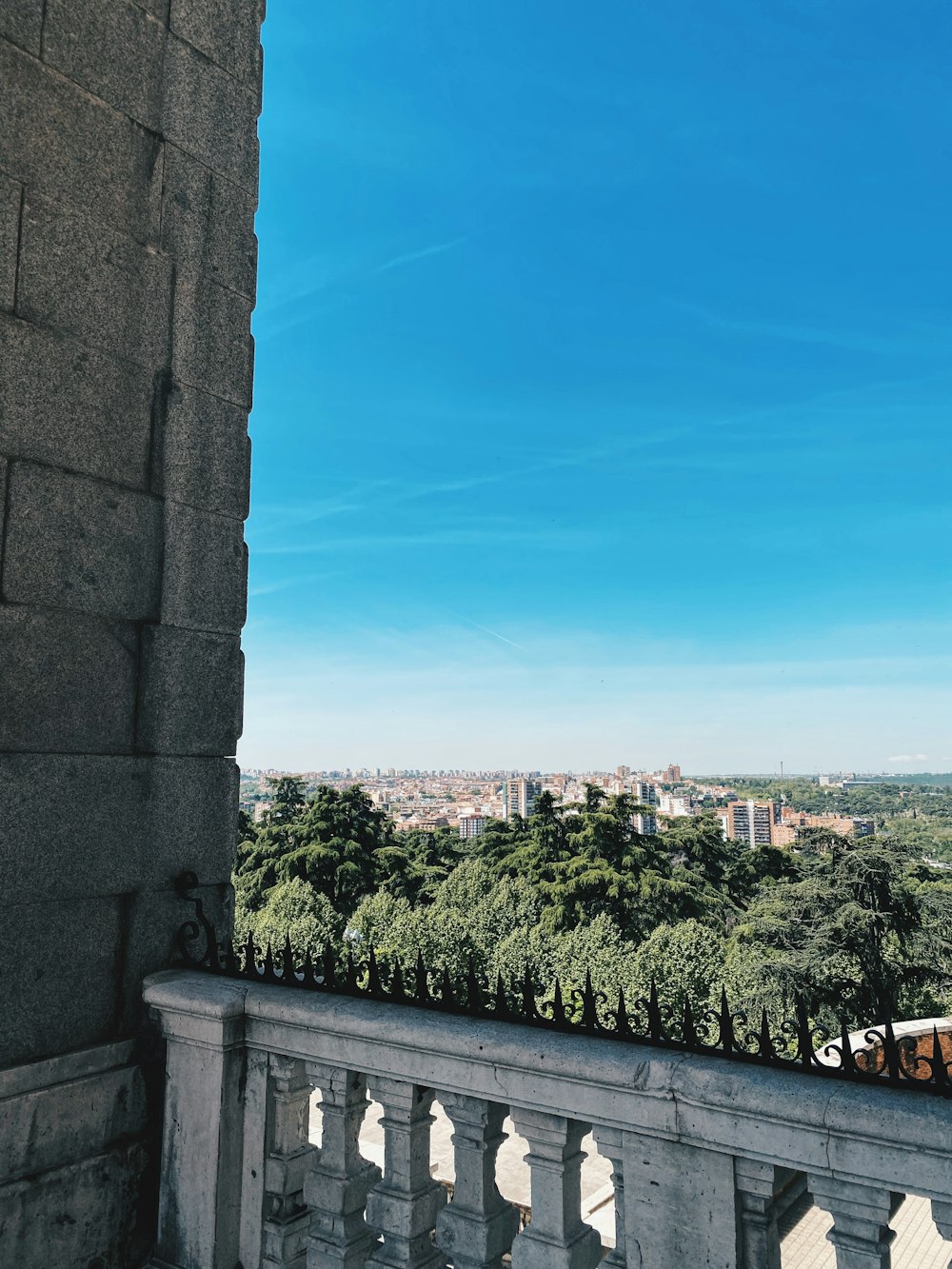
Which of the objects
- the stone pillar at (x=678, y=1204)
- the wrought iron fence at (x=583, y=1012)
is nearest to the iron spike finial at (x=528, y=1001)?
the wrought iron fence at (x=583, y=1012)

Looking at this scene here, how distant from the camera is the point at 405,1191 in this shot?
2.64m

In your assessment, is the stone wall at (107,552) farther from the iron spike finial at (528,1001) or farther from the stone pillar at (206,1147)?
the iron spike finial at (528,1001)

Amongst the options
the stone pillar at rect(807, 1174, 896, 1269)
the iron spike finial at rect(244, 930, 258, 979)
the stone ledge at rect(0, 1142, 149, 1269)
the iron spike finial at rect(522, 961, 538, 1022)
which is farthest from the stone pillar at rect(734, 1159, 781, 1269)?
the stone ledge at rect(0, 1142, 149, 1269)

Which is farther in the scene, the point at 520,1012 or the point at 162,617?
the point at 162,617

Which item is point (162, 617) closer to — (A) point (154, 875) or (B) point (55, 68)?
(A) point (154, 875)

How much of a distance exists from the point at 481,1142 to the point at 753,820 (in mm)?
155682

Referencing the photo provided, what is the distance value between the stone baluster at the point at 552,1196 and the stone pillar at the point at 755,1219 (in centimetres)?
43

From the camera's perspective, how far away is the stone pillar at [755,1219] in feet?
6.93

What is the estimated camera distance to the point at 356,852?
40.1m

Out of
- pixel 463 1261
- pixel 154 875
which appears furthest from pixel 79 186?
pixel 463 1261

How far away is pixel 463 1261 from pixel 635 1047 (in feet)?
2.84

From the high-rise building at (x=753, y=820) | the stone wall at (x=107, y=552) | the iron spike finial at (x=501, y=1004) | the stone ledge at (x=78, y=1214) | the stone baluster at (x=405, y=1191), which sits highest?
the stone wall at (x=107, y=552)

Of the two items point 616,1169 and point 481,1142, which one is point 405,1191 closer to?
point 481,1142

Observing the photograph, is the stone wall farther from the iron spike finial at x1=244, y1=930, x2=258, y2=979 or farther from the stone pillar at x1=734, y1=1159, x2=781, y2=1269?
the stone pillar at x1=734, y1=1159, x2=781, y2=1269
